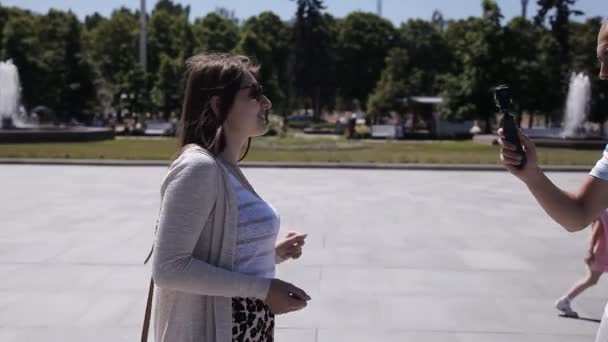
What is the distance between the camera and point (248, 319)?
2459mm

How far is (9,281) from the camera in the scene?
6680 mm

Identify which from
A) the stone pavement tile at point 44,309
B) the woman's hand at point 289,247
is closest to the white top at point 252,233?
the woman's hand at point 289,247

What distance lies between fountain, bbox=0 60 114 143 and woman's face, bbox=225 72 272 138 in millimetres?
31423

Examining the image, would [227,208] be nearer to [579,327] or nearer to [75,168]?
[579,327]

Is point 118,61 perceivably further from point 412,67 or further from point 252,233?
point 252,233

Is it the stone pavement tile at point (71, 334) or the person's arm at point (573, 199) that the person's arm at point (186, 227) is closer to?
the person's arm at point (573, 199)

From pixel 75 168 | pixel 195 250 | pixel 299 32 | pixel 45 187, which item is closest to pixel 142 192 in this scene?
pixel 45 187

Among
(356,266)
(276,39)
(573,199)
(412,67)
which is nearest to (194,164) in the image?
(573,199)

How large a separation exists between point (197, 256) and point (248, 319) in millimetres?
300

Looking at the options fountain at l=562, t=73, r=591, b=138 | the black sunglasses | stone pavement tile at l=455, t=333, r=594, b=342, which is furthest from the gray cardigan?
fountain at l=562, t=73, r=591, b=138

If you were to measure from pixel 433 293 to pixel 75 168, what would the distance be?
48.2ft

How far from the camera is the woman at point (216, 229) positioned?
2.29m

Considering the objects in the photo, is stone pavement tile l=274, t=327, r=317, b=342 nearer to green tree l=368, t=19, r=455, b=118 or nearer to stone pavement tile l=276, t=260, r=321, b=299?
stone pavement tile l=276, t=260, r=321, b=299

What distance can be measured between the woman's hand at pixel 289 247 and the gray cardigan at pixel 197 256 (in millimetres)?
462
